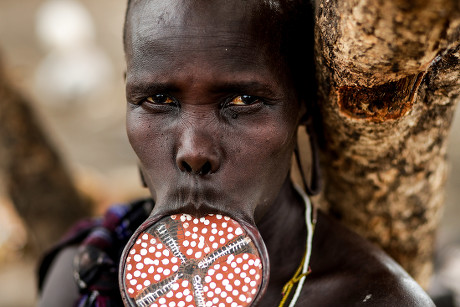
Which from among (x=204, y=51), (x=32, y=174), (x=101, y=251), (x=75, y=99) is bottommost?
(x=75, y=99)

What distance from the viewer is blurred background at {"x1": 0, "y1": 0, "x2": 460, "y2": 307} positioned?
475 centimetres

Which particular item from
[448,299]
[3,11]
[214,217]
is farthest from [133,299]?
[3,11]

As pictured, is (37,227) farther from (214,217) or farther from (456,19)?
(456,19)

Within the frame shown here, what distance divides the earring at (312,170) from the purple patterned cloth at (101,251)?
67cm

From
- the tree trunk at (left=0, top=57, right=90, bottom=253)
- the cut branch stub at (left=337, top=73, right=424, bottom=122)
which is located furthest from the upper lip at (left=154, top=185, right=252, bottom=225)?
the tree trunk at (left=0, top=57, right=90, bottom=253)

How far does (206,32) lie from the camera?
1.49 metres

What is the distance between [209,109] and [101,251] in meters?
0.94

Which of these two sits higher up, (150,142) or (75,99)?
(150,142)

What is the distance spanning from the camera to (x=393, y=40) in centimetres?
126

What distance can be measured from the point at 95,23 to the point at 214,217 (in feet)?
28.6

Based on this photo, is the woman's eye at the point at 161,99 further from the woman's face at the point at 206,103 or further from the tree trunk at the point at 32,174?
the tree trunk at the point at 32,174

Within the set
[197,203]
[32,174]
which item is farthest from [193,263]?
[32,174]

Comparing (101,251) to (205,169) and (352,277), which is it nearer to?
(205,169)

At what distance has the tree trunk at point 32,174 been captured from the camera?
149 inches
